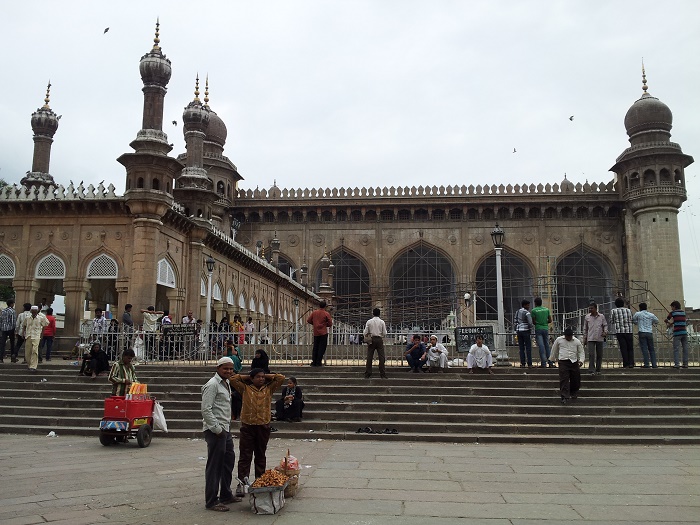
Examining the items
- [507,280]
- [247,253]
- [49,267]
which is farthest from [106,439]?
[507,280]

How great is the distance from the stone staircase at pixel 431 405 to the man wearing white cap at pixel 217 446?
3.85 meters

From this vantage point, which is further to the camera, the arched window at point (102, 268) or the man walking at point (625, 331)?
the arched window at point (102, 268)

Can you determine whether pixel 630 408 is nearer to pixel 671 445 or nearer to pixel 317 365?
pixel 671 445

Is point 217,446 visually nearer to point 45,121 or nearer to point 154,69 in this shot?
point 154,69

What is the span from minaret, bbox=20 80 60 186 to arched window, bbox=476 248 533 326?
852 inches

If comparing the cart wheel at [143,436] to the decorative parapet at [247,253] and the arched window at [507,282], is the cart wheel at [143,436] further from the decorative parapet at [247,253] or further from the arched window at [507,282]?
the arched window at [507,282]

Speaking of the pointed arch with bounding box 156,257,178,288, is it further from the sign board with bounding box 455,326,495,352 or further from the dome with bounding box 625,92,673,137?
the dome with bounding box 625,92,673,137

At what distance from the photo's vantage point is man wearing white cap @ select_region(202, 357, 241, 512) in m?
4.82

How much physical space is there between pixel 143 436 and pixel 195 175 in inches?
505

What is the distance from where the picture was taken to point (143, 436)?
790cm

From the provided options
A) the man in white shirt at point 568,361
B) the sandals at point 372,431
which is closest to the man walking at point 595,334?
the man in white shirt at point 568,361

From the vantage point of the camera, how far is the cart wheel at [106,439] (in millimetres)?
7852

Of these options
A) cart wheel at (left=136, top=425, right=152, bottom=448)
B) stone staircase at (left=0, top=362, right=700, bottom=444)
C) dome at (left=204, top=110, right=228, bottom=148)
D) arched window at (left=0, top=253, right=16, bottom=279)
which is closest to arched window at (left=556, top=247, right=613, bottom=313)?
dome at (left=204, top=110, right=228, bottom=148)

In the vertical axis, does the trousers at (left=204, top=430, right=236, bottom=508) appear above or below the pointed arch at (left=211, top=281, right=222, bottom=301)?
below
